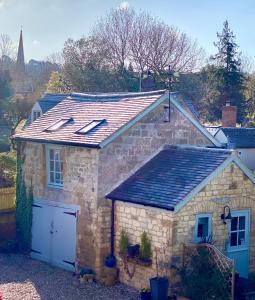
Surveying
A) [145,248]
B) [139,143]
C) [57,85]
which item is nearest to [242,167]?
[139,143]

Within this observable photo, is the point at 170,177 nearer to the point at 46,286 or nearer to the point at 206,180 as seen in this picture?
the point at 206,180

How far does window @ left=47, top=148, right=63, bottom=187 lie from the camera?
17.4m

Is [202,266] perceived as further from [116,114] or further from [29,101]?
[29,101]

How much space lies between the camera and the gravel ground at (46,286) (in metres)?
14.2

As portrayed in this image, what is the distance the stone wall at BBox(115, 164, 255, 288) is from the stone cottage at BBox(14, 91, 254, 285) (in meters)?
0.03

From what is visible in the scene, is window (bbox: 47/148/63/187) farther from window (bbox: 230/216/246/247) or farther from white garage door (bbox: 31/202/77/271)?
window (bbox: 230/216/246/247)

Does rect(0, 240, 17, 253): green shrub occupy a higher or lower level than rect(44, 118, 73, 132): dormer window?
lower

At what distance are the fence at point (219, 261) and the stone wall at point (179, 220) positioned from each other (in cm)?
23

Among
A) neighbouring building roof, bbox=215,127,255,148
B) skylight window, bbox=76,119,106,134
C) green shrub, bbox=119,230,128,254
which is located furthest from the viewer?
neighbouring building roof, bbox=215,127,255,148

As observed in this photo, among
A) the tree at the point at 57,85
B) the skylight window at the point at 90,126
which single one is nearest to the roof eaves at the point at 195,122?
the skylight window at the point at 90,126

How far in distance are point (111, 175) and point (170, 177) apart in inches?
77.9

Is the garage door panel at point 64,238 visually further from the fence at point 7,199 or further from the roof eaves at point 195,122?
the roof eaves at point 195,122

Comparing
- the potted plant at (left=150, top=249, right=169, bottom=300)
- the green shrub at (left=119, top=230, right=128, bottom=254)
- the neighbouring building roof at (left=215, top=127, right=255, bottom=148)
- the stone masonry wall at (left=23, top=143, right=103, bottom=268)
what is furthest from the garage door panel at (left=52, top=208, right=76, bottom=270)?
the neighbouring building roof at (left=215, top=127, right=255, bottom=148)

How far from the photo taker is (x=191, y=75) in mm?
47656
